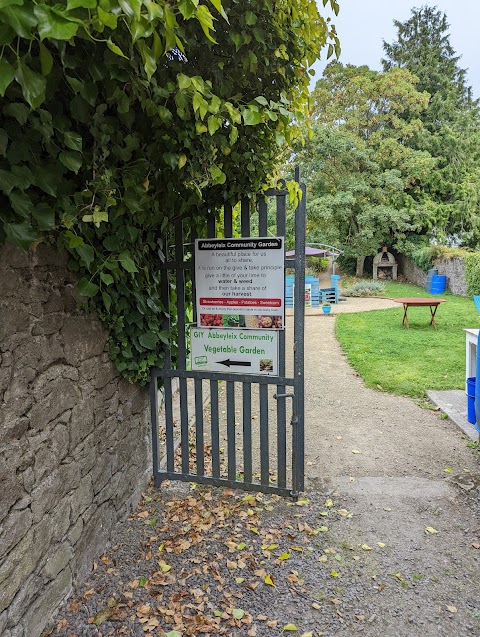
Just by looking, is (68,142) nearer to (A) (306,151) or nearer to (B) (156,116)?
(B) (156,116)

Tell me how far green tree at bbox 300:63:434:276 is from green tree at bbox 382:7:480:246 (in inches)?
51.3

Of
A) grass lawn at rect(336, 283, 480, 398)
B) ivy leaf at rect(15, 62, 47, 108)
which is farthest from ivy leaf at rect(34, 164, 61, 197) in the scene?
grass lawn at rect(336, 283, 480, 398)

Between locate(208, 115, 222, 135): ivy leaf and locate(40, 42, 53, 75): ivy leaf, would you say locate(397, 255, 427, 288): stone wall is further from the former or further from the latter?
locate(40, 42, 53, 75): ivy leaf

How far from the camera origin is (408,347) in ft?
27.7

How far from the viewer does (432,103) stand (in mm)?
25344

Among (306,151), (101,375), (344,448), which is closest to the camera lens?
(101,375)

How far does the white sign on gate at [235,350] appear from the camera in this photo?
9.62ft

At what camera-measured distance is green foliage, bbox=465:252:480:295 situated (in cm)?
1530

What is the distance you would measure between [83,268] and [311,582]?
2.09 meters

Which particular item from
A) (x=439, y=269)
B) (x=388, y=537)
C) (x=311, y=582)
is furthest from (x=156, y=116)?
(x=439, y=269)

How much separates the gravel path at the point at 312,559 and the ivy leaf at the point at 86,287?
1.57 metres

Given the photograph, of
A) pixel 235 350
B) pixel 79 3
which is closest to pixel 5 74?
pixel 79 3

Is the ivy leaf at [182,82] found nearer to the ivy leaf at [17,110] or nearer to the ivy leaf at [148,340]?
the ivy leaf at [17,110]

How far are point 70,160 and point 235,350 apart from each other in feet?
5.80
